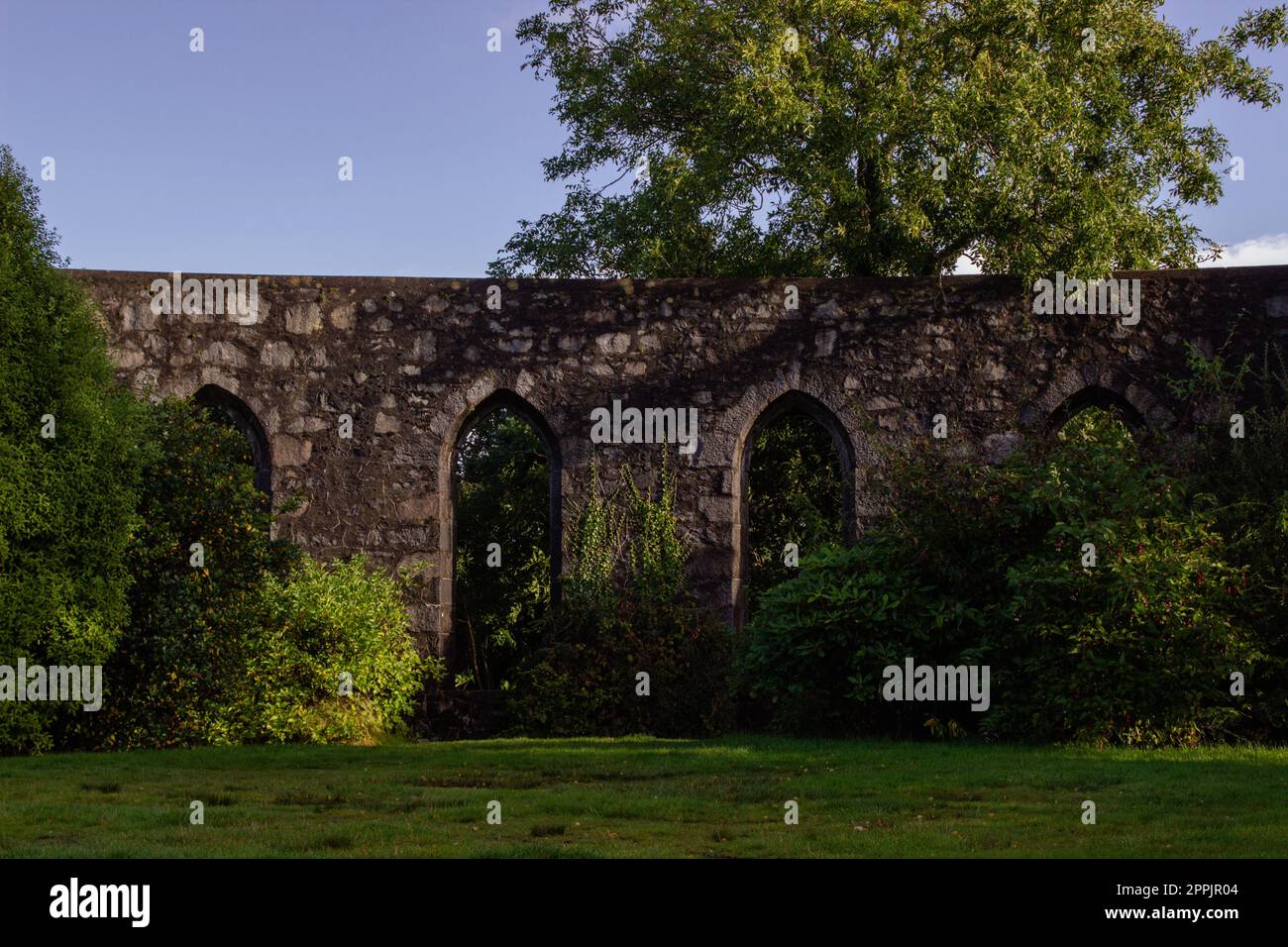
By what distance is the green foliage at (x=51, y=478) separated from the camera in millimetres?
9781

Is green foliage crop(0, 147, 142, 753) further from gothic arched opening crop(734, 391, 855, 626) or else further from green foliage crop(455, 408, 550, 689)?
green foliage crop(455, 408, 550, 689)

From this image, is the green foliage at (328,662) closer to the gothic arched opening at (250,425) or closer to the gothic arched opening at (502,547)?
the gothic arched opening at (250,425)

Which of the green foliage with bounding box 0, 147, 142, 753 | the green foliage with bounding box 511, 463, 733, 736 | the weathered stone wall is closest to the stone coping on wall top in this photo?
the weathered stone wall

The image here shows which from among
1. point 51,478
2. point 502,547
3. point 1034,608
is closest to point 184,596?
point 51,478

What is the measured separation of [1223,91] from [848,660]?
1193cm

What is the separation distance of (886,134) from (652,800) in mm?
10286

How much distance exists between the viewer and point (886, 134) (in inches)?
633

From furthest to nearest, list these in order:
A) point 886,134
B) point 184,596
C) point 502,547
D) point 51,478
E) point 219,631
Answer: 1. point 502,547
2. point 886,134
3. point 219,631
4. point 184,596
5. point 51,478

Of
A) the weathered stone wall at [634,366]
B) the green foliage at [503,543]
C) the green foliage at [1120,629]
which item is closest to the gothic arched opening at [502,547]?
the green foliage at [503,543]

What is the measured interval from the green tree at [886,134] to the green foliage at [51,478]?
26.0ft

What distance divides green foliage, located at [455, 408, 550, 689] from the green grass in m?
8.05

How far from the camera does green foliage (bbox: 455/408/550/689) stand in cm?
1845

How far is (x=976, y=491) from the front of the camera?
36.1 ft

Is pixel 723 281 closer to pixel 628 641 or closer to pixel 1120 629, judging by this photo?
pixel 628 641
